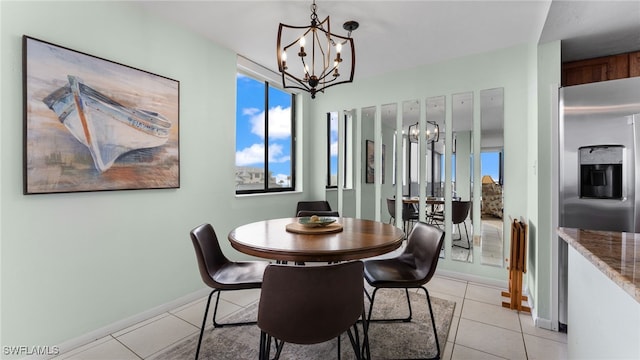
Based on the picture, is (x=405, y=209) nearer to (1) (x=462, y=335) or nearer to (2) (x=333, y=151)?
(2) (x=333, y=151)

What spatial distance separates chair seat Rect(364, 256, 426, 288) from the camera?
6.01ft

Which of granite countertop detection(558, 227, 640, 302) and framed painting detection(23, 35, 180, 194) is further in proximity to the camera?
framed painting detection(23, 35, 180, 194)

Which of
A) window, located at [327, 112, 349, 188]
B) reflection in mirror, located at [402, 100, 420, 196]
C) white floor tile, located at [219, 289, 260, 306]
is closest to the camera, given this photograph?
white floor tile, located at [219, 289, 260, 306]

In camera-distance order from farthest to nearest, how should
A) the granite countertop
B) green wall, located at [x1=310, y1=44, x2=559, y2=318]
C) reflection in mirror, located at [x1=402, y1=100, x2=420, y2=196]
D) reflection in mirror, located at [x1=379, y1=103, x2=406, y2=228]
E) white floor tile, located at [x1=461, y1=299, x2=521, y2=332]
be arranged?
reflection in mirror, located at [x1=379, y1=103, x2=406, y2=228] < reflection in mirror, located at [x1=402, y1=100, x2=420, y2=196] < green wall, located at [x1=310, y1=44, x2=559, y2=318] < white floor tile, located at [x1=461, y1=299, x2=521, y2=332] < the granite countertop

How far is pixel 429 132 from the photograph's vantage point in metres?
3.49

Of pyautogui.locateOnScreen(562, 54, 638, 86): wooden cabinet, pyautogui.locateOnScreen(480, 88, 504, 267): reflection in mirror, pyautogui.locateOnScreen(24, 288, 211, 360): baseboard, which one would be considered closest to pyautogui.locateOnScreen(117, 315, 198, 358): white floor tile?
pyautogui.locateOnScreen(24, 288, 211, 360): baseboard

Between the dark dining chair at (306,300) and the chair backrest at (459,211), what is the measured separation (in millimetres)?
2444

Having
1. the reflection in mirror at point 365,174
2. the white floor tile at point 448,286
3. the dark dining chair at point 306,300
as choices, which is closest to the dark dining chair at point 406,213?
the reflection in mirror at point 365,174

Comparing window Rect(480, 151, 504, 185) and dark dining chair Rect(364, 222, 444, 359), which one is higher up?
window Rect(480, 151, 504, 185)

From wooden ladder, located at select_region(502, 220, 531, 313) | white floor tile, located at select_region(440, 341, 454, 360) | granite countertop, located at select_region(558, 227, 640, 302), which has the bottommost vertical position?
white floor tile, located at select_region(440, 341, 454, 360)

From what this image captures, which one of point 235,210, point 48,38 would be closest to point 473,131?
point 235,210

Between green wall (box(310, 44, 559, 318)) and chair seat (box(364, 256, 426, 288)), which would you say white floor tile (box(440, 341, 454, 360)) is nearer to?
chair seat (box(364, 256, 426, 288))

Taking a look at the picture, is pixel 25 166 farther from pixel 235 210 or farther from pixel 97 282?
pixel 235 210

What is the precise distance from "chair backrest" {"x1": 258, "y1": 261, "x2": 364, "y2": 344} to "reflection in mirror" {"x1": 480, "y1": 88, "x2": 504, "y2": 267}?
2511 mm
